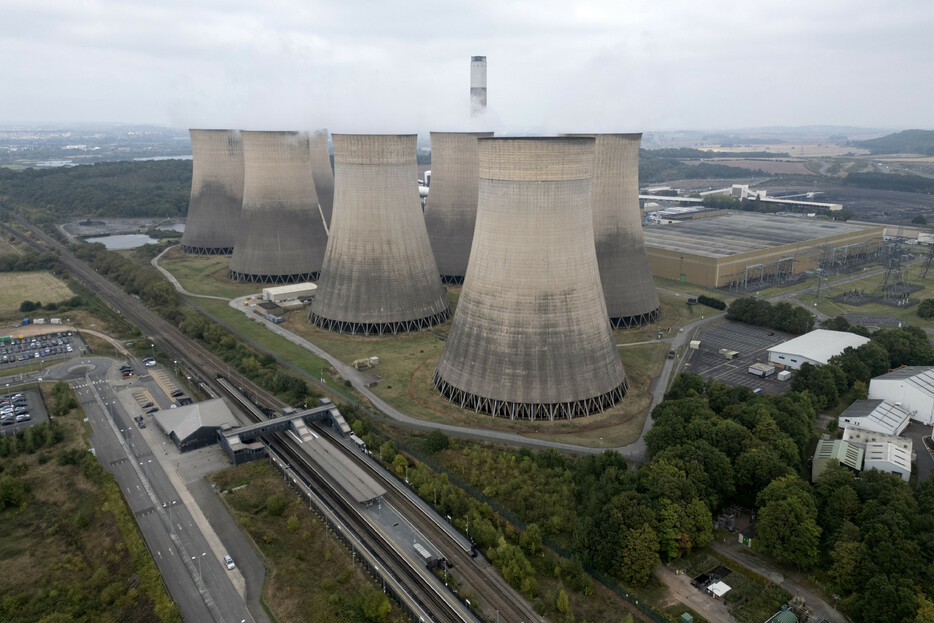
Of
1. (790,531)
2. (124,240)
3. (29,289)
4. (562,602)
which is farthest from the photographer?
(124,240)

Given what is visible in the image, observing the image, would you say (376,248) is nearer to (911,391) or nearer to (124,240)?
(911,391)

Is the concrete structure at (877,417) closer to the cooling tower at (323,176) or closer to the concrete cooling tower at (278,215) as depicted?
the concrete cooling tower at (278,215)

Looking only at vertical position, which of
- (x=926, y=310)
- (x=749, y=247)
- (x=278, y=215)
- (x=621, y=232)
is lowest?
(x=926, y=310)

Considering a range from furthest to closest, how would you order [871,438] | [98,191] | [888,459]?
[98,191] < [871,438] < [888,459]

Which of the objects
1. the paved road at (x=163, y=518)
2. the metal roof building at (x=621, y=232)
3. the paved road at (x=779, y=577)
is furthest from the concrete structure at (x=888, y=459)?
the paved road at (x=163, y=518)

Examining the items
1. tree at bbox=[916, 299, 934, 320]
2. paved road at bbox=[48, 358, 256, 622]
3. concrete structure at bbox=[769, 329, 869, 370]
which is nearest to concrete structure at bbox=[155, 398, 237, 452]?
paved road at bbox=[48, 358, 256, 622]

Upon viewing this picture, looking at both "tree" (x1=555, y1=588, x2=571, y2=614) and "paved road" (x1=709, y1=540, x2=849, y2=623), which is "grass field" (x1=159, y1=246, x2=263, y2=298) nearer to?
"tree" (x1=555, y1=588, x2=571, y2=614)

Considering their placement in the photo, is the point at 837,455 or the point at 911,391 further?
the point at 911,391

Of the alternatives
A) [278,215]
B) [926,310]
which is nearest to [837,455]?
[926,310]
